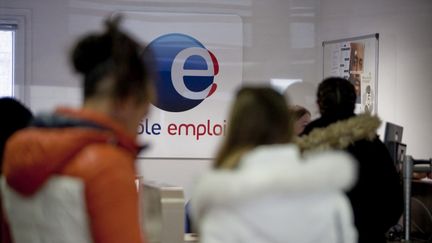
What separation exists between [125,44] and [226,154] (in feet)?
1.52

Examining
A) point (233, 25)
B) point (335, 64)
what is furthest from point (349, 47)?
point (233, 25)

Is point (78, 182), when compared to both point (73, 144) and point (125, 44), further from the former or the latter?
point (125, 44)

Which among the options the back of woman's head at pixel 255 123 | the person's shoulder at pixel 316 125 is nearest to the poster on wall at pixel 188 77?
the person's shoulder at pixel 316 125

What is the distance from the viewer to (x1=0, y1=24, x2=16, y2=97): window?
602 cm

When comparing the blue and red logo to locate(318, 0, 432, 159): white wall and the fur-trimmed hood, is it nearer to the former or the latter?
locate(318, 0, 432, 159): white wall

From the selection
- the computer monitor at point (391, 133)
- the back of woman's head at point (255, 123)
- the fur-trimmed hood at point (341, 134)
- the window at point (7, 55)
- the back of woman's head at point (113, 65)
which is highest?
the window at point (7, 55)

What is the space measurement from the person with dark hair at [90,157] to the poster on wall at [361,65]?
14.7ft

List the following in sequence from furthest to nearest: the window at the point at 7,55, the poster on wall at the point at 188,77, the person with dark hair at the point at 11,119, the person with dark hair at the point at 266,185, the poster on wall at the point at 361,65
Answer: the poster on wall at the point at 188,77, the window at the point at 7,55, the poster on wall at the point at 361,65, the person with dark hair at the point at 11,119, the person with dark hair at the point at 266,185

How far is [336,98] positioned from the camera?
9.78 ft

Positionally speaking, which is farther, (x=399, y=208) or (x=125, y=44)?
(x=399, y=208)

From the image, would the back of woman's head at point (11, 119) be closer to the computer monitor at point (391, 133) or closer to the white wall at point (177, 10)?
the computer monitor at point (391, 133)

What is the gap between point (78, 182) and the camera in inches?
50.8

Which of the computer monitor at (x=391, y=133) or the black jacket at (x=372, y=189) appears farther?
the computer monitor at (x=391, y=133)

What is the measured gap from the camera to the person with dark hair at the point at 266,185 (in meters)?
1.63
